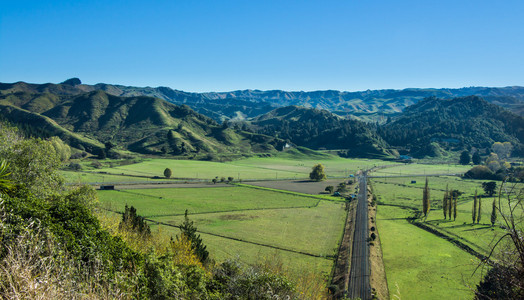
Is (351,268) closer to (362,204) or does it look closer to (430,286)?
(430,286)

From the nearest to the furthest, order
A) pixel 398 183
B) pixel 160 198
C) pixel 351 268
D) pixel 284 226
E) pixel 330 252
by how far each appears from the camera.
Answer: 1. pixel 351 268
2. pixel 330 252
3. pixel 284 226
4. pixel 160 198
5. pixel 398 183

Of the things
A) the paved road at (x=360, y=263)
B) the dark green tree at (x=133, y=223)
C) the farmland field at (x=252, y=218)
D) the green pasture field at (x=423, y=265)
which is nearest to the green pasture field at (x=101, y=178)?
the farmland field at (x=252, y=218)

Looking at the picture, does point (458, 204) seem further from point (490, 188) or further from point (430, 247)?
point (430, 247)

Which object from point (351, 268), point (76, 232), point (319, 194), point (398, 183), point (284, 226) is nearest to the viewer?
point (76, 232)

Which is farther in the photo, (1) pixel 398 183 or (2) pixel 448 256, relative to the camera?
(1) pixel 398 183

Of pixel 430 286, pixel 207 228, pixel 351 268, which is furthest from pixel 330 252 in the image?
pixel 207 228

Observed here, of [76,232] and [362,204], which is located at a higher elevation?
[76,232]

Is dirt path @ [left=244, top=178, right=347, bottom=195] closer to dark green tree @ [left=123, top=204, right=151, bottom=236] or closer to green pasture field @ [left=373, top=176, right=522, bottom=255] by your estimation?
green pasture field @ [left=373, top=176, right=522, bottom=255]
